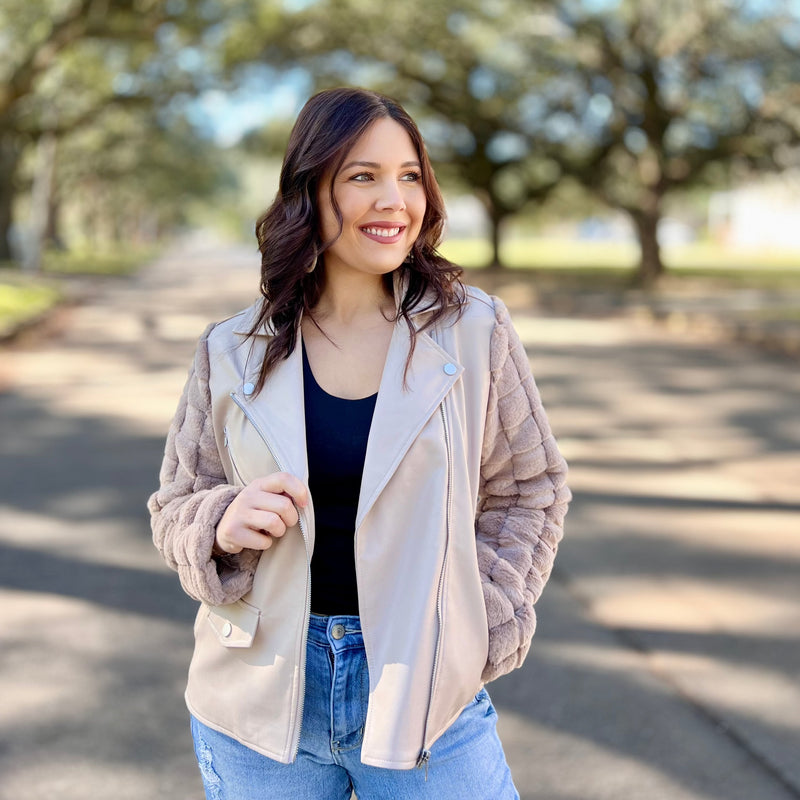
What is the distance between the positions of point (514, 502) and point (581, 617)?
3.02 meters

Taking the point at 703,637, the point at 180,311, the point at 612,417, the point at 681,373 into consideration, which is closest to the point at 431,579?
the point at 703,637

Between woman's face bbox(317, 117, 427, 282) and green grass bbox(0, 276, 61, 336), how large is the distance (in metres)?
13.5

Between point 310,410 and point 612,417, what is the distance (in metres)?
8.20

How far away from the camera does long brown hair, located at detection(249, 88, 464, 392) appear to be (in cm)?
193

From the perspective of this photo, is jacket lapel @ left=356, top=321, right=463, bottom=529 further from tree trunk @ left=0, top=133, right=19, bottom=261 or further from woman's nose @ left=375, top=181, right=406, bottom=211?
tree trunk @ left=0, top=133, right=19, bottom=261

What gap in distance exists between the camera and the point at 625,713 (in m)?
3.92

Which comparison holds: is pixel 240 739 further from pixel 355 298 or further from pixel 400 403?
pixel 355 298

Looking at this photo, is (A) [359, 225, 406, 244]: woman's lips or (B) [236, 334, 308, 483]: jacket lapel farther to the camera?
(A) [359, 225, 406, 244]: woman's lips

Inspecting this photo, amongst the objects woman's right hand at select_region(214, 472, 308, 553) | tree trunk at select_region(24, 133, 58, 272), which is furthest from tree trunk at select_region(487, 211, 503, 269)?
woman's right hand at select_region(214, 472, 308, 553)

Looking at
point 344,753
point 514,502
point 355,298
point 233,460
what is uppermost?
point 355,298

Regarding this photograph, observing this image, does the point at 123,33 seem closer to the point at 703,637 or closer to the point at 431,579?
the point at 703,637

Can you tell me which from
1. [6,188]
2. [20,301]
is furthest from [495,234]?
[20,301]

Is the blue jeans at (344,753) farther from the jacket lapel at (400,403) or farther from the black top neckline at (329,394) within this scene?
the black top neckline at (329,394)

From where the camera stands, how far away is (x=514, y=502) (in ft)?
6.87
